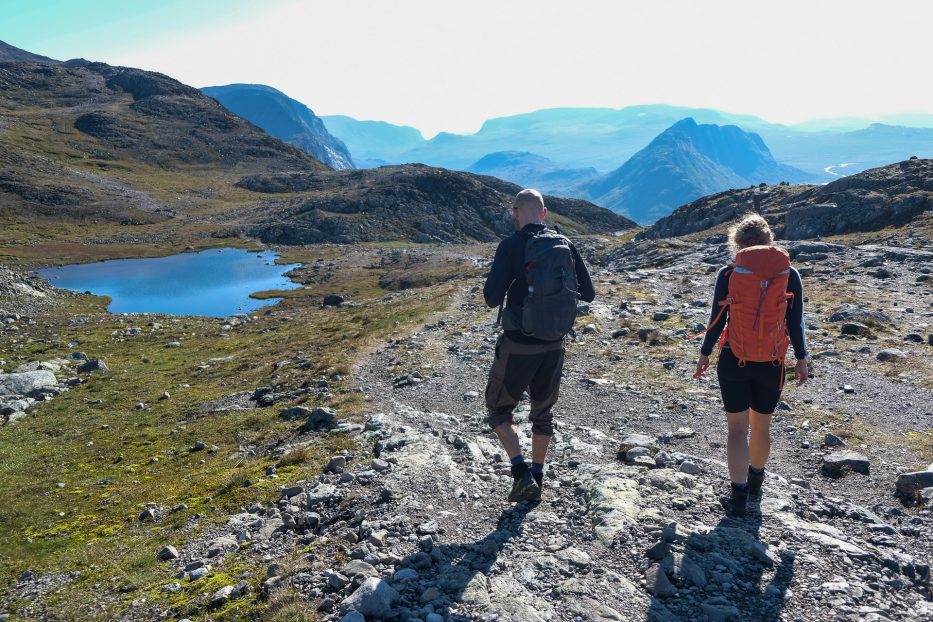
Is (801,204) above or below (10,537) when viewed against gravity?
above

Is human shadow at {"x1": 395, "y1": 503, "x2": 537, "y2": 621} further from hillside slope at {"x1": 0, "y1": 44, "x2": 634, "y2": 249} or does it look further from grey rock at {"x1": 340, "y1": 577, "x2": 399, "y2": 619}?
hillside slope at {"x1": 0, "y1": 44, "x2": 634, "y2": 249}

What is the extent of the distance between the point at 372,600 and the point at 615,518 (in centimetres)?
342

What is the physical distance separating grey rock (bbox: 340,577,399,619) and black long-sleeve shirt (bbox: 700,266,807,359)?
4.92 metres

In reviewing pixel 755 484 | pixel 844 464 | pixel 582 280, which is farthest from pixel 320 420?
pixel 844 464

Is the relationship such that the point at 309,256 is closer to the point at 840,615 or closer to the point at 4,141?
the point at 840,615

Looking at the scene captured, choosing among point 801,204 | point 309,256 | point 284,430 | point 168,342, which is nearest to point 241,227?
point 309,256

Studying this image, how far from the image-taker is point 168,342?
35344 mm

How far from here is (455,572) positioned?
6168mm

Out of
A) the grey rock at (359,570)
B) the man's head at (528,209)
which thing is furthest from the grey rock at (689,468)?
the grey rock at (359,570)

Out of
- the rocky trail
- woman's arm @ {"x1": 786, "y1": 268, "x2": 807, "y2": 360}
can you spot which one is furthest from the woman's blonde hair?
the rocky trail

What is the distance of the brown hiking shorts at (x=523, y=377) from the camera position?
6.98 meters

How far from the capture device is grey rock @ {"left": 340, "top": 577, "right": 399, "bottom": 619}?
18.0 feet

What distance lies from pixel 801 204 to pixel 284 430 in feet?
228

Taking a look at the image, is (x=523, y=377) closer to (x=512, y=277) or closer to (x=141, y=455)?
(x=512, y=277)
